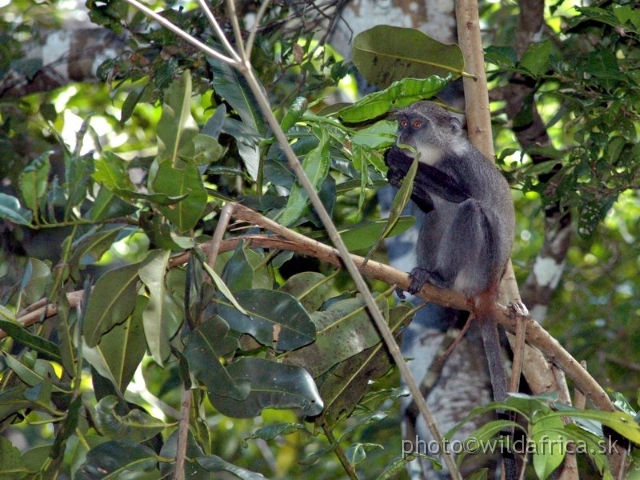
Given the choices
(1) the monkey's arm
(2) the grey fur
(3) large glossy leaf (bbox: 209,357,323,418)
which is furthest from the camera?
(1) the monkey's arm

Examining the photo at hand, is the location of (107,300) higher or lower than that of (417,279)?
higher

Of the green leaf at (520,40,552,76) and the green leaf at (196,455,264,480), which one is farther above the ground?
the green leaf at (520,40,552,76)

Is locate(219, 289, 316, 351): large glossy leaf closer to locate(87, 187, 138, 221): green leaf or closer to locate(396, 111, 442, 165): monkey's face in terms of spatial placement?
locate(87, 187, 138, 221): green leaf

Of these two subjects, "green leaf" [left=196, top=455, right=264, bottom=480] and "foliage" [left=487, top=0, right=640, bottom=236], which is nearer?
"green leaf" [left=196, top=455, right=264, bottom=480]

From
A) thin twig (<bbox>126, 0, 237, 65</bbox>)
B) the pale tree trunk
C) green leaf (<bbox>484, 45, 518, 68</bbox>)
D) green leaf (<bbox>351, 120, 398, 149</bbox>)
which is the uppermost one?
thin twig (<bbox>126, 0, 237, 65</bbox>)

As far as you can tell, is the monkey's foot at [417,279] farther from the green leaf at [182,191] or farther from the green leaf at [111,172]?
the green leaf at [111,172]

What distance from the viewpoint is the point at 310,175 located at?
94.2 inches

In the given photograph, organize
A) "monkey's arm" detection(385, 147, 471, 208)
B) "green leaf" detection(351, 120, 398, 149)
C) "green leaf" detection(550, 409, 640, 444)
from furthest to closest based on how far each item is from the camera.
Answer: "monkey's arm" detection(385, 147, 471, 208) → "green leaf" detection(351, 120, 398, 149) → "green leaf" detection(550, 409, 640, 444)

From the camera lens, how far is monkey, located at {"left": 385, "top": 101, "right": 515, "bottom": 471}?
380cm

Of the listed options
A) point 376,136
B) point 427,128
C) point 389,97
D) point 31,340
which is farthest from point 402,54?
point 31,340

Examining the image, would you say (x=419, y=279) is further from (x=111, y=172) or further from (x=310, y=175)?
(x=111, y=172)

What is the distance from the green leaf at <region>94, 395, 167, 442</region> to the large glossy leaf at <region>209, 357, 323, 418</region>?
8.3 inches

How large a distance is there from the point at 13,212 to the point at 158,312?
45cm

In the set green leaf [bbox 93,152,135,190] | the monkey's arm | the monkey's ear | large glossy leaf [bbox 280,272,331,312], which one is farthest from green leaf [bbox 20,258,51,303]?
the monkey's ear
